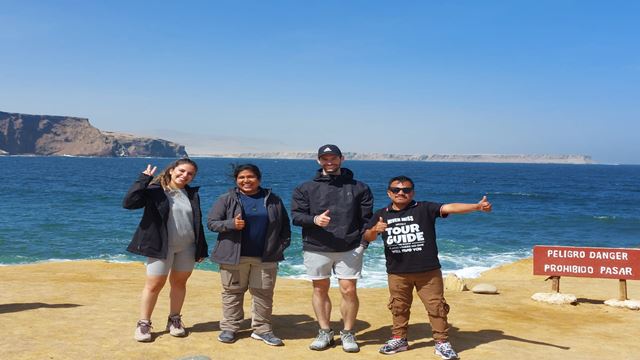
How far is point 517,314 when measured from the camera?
8680mm

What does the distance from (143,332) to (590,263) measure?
785 centimetres

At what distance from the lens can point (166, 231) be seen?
5.93 metres

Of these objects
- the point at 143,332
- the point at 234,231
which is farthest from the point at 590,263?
the point at 143,332

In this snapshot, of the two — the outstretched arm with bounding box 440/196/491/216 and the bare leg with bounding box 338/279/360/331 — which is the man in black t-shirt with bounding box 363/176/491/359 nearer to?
the outstretched arm with bounding box 440/196/491/216

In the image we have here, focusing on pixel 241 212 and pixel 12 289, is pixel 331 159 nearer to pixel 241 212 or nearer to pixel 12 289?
pixel 241 212

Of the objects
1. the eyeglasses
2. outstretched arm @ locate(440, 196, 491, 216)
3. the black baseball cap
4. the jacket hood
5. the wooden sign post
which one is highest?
the black baseball cap

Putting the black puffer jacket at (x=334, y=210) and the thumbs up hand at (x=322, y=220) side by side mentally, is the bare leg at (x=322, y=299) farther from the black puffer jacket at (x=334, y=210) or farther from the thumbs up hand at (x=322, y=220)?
the thumbs up hand at (x=322, y=220)

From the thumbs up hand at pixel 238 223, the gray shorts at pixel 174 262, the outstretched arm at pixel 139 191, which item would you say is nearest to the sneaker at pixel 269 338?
the gray shorts at pixel 174 262

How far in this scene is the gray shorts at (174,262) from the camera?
5953mm

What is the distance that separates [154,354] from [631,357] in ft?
18.5

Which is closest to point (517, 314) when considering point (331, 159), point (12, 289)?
point (331, 159)

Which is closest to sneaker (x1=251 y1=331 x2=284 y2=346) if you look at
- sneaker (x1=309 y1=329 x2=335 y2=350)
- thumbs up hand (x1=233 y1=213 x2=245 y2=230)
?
sneaker (x1=309 y1=329 x2=335 y2=350)

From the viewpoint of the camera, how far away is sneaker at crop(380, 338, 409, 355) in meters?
6.03

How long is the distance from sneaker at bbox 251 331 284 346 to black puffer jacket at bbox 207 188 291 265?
98 centimetres
